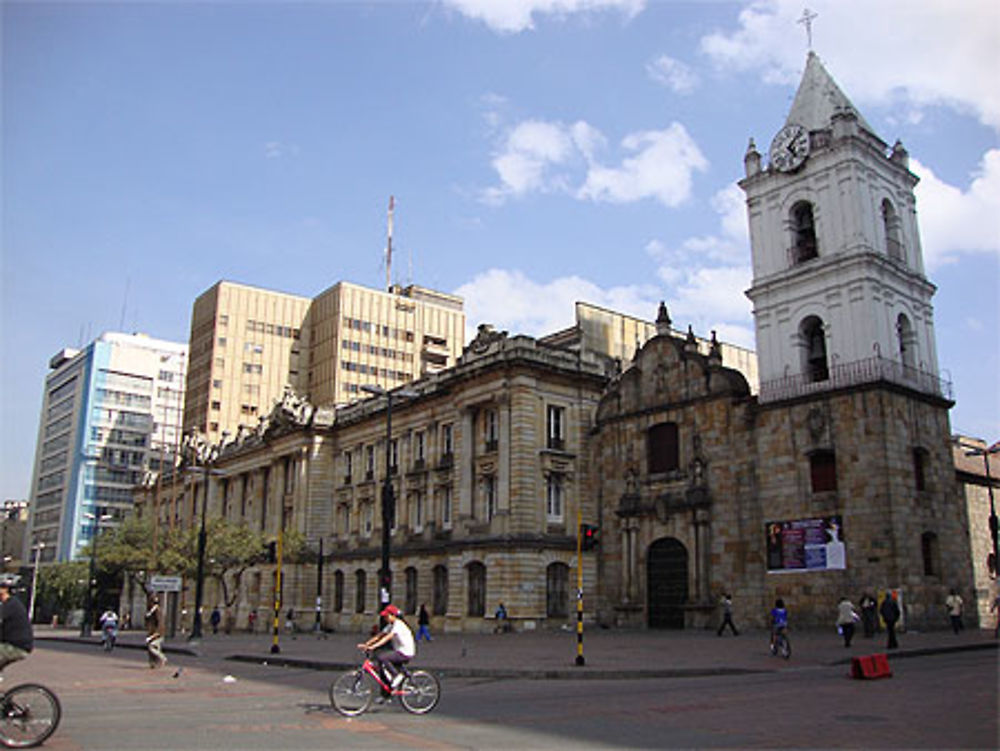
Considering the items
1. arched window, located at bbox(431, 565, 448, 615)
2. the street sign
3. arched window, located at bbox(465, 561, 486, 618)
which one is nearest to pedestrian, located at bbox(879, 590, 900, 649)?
arched window, located at bbox(465, 561, 486, 618)

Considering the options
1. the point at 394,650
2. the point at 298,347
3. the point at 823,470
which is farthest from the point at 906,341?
the point at 298,347

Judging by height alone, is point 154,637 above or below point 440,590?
below

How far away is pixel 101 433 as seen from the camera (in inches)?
4186

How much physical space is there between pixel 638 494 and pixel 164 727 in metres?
31.2

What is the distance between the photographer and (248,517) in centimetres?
6706

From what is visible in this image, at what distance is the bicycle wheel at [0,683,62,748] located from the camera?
977 cm

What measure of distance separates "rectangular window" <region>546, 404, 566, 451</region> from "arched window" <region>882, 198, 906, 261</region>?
Result: 1738cm

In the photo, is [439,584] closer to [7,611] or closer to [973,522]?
[973,522]

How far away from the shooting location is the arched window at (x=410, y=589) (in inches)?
1964

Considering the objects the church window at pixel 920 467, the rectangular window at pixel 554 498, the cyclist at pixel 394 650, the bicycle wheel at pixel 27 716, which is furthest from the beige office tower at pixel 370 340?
the bicycle wheel at pixel 27 716

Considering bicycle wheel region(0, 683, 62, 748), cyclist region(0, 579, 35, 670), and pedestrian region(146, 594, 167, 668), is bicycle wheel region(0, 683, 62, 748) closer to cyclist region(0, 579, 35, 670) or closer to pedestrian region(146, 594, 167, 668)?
cyclist region(0, 579, 35, 670)

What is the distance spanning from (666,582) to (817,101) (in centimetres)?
2233

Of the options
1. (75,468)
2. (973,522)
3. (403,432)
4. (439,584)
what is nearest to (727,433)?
(973,522)

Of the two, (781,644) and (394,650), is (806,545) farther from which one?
(394,650)
